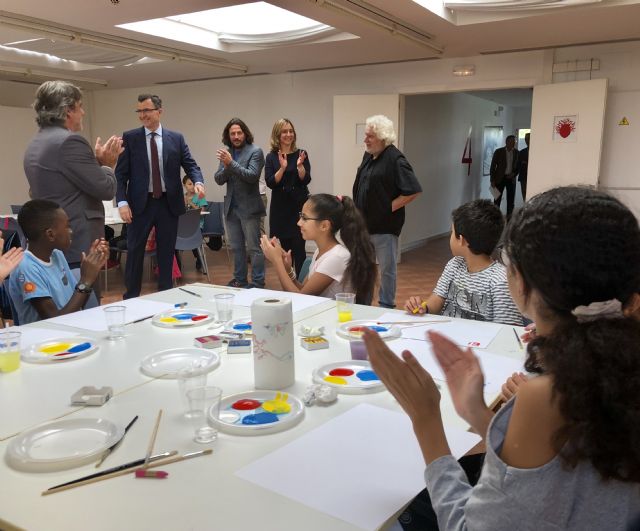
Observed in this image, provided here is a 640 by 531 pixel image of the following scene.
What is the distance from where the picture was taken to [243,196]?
506 centimetres

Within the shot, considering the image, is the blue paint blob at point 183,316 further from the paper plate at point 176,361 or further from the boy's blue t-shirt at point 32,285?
the boy's blue t-shirt at point 32,285

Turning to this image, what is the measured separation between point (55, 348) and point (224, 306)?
1.92 ft

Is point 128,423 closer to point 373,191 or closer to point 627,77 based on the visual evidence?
point 373,191

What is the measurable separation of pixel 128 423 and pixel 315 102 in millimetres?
6563

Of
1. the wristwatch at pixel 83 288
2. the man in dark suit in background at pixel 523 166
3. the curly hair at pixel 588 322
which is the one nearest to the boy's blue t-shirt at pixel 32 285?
the wristwatch at pixel 83 288

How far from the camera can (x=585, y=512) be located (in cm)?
79

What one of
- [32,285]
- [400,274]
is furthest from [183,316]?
[400,274]

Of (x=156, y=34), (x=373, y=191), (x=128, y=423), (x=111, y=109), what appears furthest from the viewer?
(x=111, y=109)

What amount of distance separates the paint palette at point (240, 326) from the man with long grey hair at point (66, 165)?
1.41 meters

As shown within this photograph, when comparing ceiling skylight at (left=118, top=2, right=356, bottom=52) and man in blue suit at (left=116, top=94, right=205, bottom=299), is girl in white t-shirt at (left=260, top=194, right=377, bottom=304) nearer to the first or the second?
man in blue suit at (left=116, top=94, right=205, bottom=299)

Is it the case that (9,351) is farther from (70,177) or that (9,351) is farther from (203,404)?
(70,177)

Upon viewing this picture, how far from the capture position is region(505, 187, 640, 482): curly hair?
2.49ft

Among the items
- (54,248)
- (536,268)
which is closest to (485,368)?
(536,268)

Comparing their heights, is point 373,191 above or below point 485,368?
above
